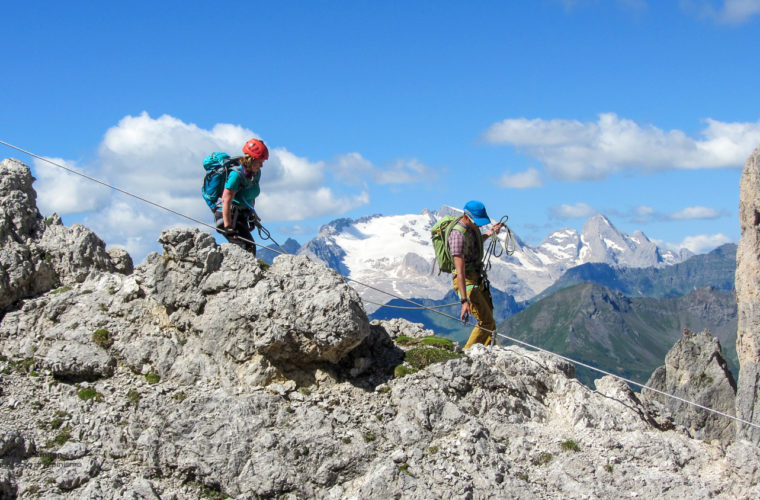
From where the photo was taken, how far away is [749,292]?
6906 cm

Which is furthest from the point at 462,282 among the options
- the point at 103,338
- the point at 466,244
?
the point at 103,338

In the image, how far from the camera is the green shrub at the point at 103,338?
17.7 meters

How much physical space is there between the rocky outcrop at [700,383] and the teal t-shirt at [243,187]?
6911 centimetres

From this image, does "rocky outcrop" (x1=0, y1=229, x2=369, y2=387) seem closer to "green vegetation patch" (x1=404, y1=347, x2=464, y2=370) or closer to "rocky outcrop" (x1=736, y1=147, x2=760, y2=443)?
"green vegetation patch" (x1=404, y1=347, x2=464, y2=370)

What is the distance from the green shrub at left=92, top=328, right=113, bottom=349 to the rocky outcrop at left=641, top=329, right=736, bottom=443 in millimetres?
72068

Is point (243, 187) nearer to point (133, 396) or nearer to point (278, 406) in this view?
point (133, 396)

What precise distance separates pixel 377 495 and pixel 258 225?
9.52 m

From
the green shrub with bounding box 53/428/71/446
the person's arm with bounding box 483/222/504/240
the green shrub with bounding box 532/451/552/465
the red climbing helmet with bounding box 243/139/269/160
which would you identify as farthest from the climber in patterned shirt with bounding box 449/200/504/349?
the green shrub with bounding box 53/428/71/446

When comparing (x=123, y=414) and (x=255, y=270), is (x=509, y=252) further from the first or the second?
(x=123, y=414)

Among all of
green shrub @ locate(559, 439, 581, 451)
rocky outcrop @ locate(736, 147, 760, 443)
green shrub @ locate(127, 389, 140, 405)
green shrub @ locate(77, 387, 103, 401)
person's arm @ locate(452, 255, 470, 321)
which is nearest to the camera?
green shrub @ locate(559, 439, 581, 451)

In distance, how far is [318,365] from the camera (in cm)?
1728

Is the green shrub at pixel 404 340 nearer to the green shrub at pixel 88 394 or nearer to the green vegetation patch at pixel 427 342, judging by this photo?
the green vegetation patch at pixel 427 342

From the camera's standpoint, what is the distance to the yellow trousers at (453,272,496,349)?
2052 cm

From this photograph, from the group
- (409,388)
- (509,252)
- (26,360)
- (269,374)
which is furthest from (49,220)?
(509,252)
